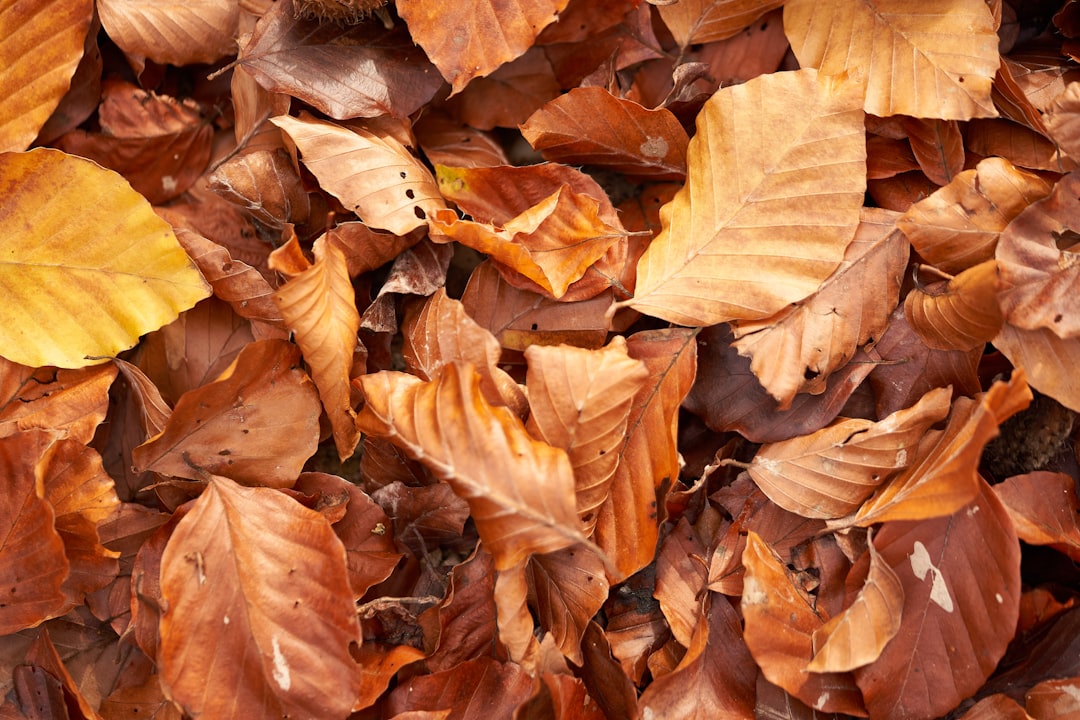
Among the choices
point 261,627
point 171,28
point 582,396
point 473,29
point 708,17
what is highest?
point 171,28

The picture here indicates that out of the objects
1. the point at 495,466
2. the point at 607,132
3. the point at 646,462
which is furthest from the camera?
the point at 607,132

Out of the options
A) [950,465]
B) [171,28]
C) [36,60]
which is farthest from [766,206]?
[36,60]

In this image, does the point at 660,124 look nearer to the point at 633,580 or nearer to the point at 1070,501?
the point at 633,580

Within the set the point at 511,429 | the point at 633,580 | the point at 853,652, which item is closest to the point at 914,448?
the point at 853,652

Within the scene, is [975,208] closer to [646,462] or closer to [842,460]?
[842,460]

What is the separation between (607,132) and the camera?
1.14 m

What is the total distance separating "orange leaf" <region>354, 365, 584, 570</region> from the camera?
911 mm

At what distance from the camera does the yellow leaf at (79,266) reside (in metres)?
1.09

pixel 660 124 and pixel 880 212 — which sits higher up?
pixel 660 124

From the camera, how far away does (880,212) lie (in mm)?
1095

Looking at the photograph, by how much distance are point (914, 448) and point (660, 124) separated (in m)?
0.57

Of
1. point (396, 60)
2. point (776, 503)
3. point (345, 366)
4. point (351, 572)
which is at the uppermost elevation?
point (396, 60)

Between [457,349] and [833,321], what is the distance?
511 millimetres

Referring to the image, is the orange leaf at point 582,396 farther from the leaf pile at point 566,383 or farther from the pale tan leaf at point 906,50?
the pale tan leaf at point 906,50
